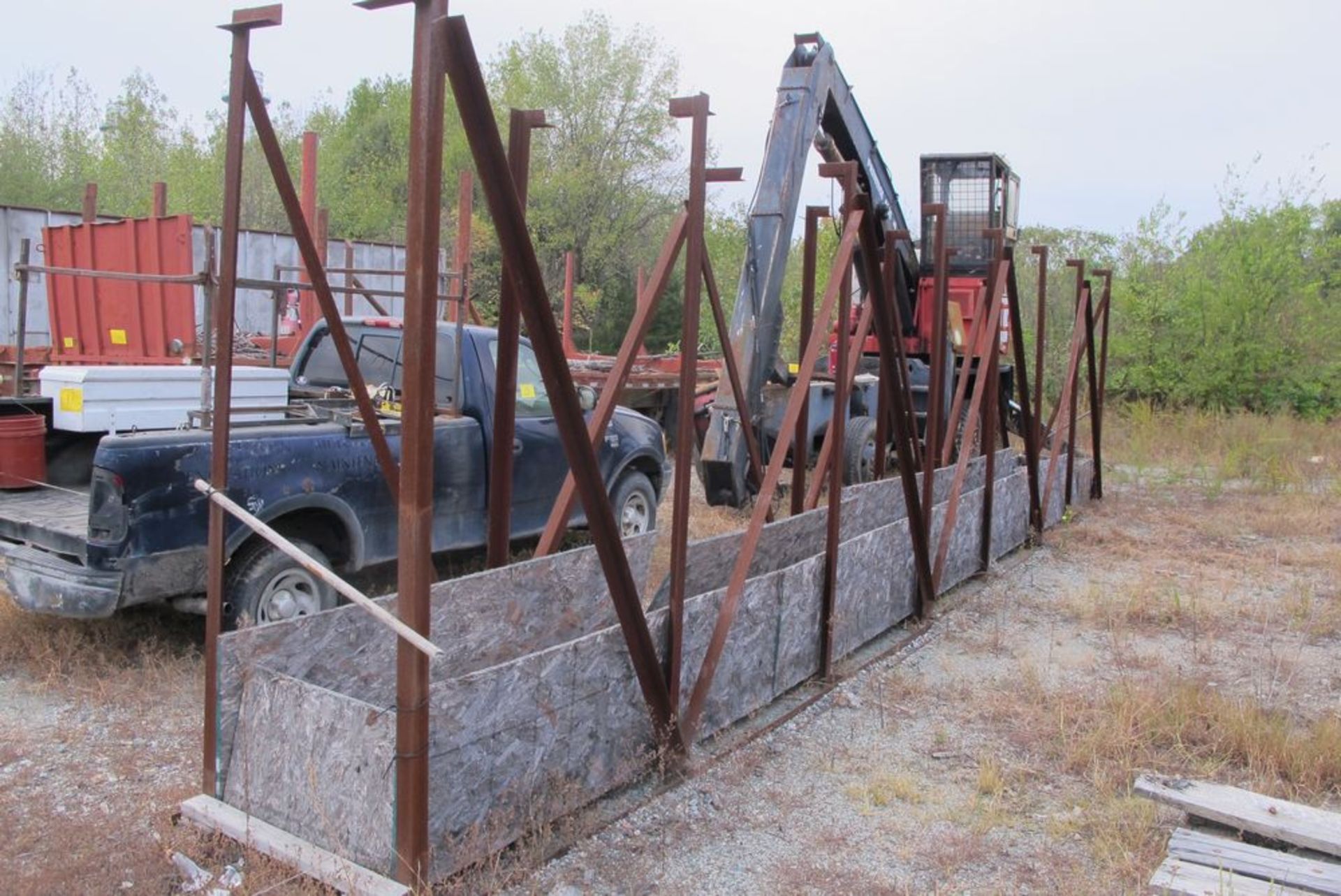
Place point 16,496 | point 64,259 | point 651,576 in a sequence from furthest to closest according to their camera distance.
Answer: point 64,259 → point 651,576 → point 16,496

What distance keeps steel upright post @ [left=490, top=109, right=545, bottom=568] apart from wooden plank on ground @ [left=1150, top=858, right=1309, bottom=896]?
279 cm

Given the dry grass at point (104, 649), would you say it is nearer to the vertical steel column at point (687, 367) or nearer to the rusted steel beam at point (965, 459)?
the vertical steel column at point (687, 367)

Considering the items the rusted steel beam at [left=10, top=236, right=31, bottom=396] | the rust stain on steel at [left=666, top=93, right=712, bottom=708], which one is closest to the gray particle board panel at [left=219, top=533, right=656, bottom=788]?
the rust stain on steel at [left=666, top=93, right=712, bottom=708]

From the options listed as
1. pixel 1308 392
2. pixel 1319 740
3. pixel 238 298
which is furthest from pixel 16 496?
pixel 1308 392

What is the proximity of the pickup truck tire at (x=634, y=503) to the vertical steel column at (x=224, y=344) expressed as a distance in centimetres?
433

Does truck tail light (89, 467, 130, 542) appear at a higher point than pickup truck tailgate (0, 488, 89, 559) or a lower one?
higher

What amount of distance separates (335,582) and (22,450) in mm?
4010

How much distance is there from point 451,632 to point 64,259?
383 inches

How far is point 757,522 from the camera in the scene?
16.5ft

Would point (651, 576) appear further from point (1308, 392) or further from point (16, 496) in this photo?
point (1308, 392)

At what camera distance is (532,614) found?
189 inches

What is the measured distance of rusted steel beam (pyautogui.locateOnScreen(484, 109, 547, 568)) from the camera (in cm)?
423

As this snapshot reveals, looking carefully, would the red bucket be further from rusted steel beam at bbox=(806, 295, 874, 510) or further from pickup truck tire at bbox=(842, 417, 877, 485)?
pickup truck tire at bbox=(842, 417, 877, 485)

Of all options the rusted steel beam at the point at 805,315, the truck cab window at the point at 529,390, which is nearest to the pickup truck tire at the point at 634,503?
the truck cab window at the point at 529,390
